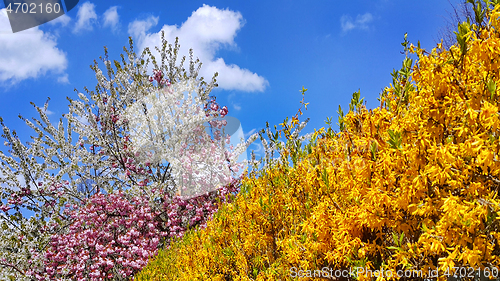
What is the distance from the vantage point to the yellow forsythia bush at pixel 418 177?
1.73 meters

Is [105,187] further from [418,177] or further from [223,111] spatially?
[418,177]

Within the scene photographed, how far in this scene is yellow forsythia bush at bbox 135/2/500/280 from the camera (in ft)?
5.69

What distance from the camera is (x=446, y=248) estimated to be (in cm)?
180

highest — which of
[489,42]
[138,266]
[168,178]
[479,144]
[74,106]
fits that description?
[74,106]

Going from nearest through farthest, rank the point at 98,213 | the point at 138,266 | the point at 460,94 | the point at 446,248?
the point at 446,248
the point at 460,94
the point at 138,266
the point at 98,213

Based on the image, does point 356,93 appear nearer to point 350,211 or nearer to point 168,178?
point 350,211

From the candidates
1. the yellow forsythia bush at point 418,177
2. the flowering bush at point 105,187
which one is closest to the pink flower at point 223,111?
the flowering bush at point 105,187

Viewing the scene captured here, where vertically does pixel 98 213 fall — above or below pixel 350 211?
above

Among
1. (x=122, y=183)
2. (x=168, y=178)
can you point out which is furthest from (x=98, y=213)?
(x=168, y=178)

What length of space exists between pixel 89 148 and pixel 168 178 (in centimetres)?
328

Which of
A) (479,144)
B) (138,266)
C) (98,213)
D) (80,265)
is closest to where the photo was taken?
(479,144)

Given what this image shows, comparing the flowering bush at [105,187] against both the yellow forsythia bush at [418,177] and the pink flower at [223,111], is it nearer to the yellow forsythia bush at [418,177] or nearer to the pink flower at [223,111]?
the pink flower at [223,111]

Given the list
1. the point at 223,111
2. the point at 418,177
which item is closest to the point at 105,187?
the point at 223,111

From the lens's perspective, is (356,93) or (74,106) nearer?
(356,93)
